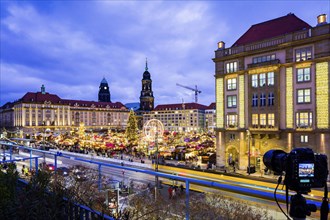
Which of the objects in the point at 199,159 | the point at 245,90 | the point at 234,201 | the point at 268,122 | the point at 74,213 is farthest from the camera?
the point at 199,159

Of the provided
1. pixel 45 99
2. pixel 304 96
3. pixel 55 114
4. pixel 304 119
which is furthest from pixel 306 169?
pixel 55 114

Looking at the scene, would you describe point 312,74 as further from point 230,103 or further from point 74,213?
point 74,213

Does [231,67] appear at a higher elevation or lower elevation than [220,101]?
higher

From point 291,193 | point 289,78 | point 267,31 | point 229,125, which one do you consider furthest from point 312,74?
point 291,193

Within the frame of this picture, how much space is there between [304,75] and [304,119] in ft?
16.0

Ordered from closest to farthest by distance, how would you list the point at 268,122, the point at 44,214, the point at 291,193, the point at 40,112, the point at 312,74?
1. the point at 291,193
2. the point at 44,214
3. the point at 312,74
4. the point at 268,122
5. the point at 40,112

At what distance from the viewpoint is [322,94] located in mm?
25484

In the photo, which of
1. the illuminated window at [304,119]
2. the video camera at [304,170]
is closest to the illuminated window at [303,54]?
the illuminated window at [304,119]

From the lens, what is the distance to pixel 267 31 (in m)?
32.6

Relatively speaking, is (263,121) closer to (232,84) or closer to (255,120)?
(255,120)

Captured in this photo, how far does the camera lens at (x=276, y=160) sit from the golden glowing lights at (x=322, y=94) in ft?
86.8

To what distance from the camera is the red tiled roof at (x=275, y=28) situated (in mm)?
30241

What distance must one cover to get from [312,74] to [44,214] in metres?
29.3

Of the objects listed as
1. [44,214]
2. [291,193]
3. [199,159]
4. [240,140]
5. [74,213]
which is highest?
[291,193]
